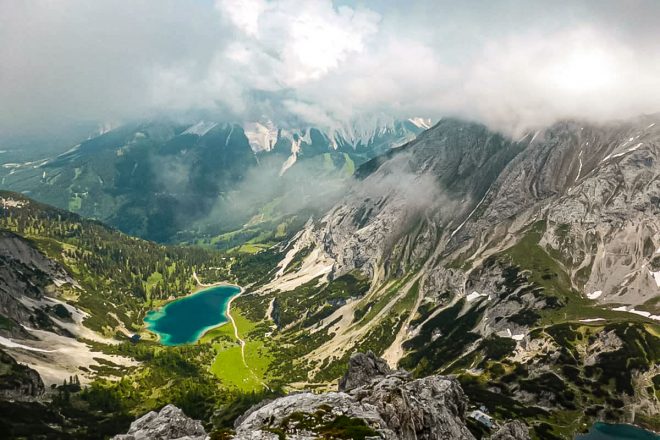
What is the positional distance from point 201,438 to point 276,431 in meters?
12.2

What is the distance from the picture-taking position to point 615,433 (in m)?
176

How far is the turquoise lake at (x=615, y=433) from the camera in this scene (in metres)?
173

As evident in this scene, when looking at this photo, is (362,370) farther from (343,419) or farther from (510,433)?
(343,419)

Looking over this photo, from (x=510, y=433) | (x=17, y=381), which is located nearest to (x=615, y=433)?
(x=510, y=433)

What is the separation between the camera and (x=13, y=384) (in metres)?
174

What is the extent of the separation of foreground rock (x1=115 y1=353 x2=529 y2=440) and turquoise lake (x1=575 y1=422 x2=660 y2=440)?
109764 mm

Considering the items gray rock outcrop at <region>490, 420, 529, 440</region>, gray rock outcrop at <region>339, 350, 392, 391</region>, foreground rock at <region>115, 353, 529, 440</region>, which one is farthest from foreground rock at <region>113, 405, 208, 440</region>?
gray rock outcrop at <region>339, 350, 392, 391</region>

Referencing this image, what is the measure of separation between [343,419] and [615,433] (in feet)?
522

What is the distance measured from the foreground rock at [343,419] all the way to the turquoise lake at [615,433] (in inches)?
4321

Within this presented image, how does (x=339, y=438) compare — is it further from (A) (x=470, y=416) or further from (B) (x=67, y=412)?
(B) (x=67, y=412)

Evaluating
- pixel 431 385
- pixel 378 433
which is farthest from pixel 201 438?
pixel 431 385

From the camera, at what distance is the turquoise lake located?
173000mm

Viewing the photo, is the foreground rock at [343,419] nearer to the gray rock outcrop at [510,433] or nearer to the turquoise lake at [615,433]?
the gray rock outcrop at [510,433]

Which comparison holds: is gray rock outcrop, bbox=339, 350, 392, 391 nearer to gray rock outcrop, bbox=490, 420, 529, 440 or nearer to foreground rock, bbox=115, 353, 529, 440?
gray rock outcrop, bbox=490, 420, 529, 440
